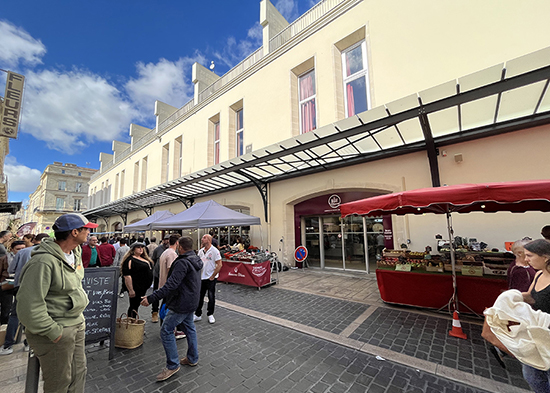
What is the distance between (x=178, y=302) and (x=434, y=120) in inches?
291

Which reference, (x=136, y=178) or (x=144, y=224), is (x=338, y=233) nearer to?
(x=144, y=224)

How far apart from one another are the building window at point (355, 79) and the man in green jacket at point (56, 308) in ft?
30.5

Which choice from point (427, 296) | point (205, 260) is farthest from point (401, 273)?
point (205, 260)

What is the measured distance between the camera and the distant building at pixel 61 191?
4485 centimetres

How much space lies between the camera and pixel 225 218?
8.37 meters

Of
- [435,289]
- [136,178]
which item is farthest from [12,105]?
[136,178]

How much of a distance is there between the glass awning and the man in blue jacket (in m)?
5.22

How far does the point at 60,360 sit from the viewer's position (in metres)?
1.87

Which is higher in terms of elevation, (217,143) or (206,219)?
(217,143)

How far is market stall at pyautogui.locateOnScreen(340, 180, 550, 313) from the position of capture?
3.54 metres

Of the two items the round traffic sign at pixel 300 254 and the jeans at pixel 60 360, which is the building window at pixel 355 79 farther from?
the jeans at pixel 60 360

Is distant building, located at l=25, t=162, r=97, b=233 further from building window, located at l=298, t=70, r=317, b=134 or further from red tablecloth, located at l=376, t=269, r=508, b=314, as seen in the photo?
red tablecloth, located at l=376, t=269, r=508, b=314

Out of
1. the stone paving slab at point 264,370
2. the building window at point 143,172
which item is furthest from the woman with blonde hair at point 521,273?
the building window at point 143,172

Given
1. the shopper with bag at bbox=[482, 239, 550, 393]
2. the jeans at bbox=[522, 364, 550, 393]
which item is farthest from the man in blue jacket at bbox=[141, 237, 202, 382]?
the jeans at bbox=[522, 364, 550, 393]
